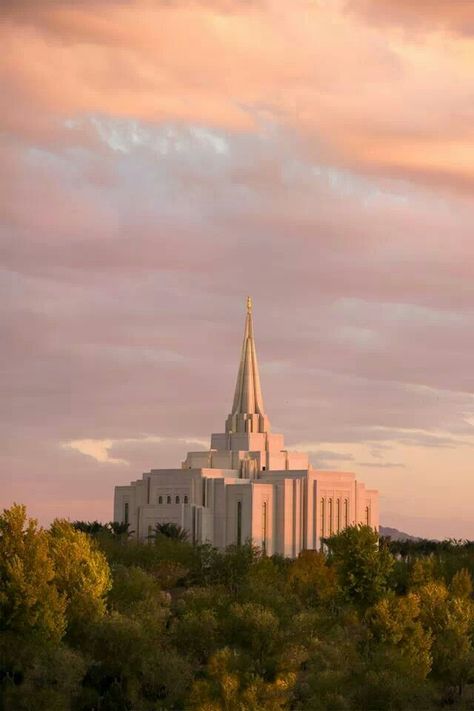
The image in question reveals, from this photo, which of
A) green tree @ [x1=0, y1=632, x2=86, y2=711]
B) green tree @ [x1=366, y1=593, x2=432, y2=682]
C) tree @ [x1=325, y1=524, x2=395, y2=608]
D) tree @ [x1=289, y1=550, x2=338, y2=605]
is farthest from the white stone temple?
green tree @ [x1=0, y1=632, x2=86, y2=711]

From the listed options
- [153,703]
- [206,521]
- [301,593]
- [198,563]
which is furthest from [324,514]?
[153,703]

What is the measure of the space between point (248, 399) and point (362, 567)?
166 feet

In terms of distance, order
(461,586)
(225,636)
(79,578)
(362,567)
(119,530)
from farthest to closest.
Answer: (119,530) → (461,586) → (362,567) → (79,578) → (225,636)

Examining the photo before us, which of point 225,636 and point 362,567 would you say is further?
point 362,567

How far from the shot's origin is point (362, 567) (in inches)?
3366

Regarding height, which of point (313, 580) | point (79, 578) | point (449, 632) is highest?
point (313, 580)

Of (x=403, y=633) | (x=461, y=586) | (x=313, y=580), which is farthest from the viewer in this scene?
(x=313, y=580)

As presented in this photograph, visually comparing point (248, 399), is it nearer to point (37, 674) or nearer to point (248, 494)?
point (248, 494)

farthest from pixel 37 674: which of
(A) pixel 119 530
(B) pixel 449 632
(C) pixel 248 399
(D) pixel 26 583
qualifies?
(C) pixel 248 399

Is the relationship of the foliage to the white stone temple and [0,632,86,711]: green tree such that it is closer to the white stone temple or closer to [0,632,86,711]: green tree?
[0,632,86,711]: green tree

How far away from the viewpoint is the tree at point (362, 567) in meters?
85.1

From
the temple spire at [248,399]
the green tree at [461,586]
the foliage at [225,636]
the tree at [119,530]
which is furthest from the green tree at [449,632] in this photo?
the temple spire at [248,399]

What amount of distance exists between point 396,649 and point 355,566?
1426cm

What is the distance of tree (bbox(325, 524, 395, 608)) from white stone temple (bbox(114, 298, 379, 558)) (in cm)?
3564
